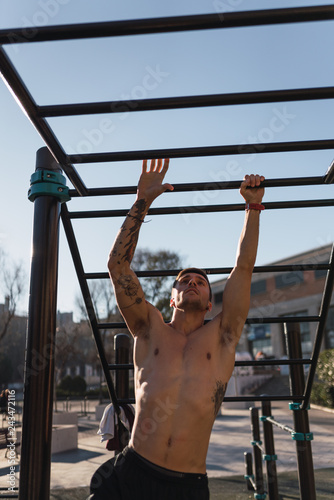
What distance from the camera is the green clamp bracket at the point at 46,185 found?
203 centimetres

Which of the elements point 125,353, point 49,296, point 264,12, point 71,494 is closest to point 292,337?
point 125,353

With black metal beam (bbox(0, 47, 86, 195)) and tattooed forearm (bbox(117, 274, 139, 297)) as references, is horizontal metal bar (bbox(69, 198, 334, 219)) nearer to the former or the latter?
black metal beam (bbox(0, 47, 86, 195))

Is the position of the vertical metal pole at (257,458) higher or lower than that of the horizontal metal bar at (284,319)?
lower

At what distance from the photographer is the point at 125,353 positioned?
11.2 feet

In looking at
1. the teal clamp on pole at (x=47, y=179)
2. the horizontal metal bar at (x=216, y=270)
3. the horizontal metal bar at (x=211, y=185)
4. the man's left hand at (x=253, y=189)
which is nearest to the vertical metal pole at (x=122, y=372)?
the horizontal metal bar at (x=216, y=270)

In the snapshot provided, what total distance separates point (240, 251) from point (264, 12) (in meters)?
1.16

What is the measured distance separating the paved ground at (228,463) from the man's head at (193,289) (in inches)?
144

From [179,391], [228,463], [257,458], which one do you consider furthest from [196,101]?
[228,463]

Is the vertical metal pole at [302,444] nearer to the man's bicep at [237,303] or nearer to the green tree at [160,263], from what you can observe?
the man's bicep at [237,303]

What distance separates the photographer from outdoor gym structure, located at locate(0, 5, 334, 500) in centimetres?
125

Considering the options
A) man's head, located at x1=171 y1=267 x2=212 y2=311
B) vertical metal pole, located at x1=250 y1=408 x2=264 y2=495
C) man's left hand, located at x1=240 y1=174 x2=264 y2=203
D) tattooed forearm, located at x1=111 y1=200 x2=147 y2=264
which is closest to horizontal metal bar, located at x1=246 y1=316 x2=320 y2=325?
man's head, located at x1=171 y1=267 x2=212 y2=311

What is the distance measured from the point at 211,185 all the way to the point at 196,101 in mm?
672

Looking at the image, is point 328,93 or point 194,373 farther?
point 194,373

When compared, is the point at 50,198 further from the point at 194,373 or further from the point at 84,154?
the point at 194,373
